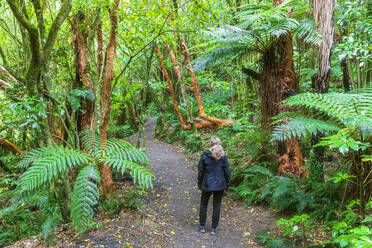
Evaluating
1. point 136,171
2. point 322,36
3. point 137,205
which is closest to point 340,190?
point 322,36

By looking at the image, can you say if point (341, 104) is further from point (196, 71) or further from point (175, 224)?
point (175, 224)

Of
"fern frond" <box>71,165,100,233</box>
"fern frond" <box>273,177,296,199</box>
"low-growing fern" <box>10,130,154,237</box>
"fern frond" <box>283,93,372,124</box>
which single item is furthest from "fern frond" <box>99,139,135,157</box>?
"fern frond" <box>273,177,296,199</box>

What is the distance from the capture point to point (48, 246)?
3094 millimetres

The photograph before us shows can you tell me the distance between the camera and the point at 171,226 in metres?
4.19

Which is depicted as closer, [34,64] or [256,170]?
[34,64]

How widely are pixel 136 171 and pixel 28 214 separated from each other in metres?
3.72

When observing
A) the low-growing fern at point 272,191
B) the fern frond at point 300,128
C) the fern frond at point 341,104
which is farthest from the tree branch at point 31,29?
the low-growing fern at point 272,191

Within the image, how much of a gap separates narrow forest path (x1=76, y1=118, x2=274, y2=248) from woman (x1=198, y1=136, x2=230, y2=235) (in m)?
0.30

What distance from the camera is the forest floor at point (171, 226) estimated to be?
10.9 feet

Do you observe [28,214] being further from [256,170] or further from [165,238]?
[256,170]

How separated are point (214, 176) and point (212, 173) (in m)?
0.06

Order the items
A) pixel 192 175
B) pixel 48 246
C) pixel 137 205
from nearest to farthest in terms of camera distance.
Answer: pixel 48 246, pixel 137 205, pixel 192 175

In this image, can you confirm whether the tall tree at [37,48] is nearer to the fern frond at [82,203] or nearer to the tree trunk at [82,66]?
the fern frond at [82,203]

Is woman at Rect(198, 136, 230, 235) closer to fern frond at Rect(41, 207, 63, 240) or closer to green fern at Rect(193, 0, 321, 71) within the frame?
green fern at Rect(193, 0, 321, 71)
